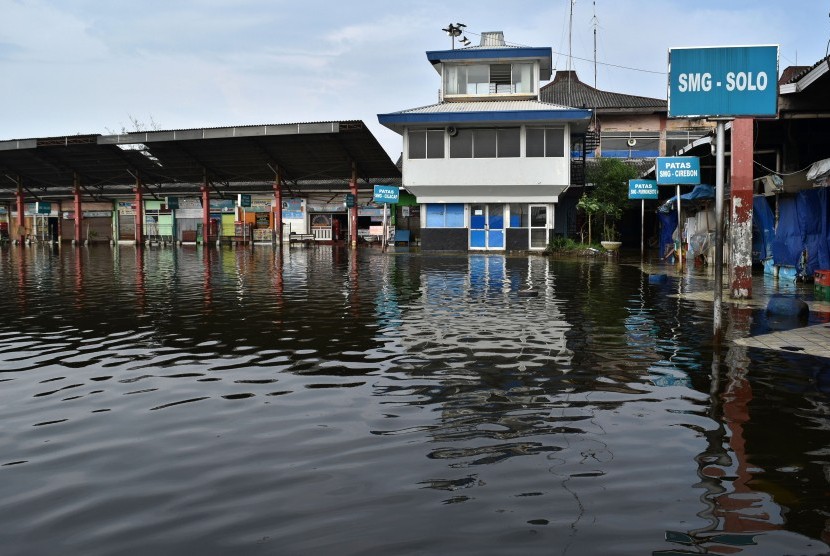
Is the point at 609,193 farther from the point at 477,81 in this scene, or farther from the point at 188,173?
the point at 188,173

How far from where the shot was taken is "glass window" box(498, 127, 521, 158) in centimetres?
3491

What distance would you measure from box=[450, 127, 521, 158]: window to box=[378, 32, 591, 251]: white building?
5 centimetres

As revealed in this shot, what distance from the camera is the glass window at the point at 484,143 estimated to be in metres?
35.0

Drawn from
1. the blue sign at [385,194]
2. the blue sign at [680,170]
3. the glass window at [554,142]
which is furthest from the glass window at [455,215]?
the blue sign at [680,170]

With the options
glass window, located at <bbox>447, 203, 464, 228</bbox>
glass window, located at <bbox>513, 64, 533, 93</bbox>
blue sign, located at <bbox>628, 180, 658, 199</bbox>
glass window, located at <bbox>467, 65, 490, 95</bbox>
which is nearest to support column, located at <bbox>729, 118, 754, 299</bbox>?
blue sign, located at <bbox>628, 180, 658, 199</bbox>

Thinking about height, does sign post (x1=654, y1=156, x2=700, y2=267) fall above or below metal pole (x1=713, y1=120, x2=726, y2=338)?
above

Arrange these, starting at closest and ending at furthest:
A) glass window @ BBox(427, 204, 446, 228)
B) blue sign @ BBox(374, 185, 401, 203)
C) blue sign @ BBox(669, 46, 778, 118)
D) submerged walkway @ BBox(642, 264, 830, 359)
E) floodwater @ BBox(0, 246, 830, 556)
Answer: floodwater @ BBox(0, 246, 830, 556)
submerged walkway @ BBox(642, 264, 830, 359)
blue sign @ BBox(669, 46, 778, 118)
glass window @ BBox(427, 204, 446, 228)
blue sign @ BBox(374, 185, 401, 203)

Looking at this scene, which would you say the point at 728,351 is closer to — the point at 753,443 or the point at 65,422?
the point at 753,443

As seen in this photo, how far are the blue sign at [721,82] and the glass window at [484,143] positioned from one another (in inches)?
931

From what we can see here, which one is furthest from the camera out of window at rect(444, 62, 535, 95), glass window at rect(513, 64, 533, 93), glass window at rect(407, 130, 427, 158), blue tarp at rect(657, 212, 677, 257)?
window at rect(444, 62, 535, 95)

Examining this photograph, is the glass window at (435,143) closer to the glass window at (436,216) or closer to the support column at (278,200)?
the glass window at (436,216)

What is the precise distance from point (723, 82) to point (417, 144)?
24848 millimetres

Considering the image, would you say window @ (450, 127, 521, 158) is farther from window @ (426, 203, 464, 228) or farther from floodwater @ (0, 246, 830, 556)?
floodwater @ (0, 246, 830, 556)

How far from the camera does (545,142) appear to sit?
34.8 m
